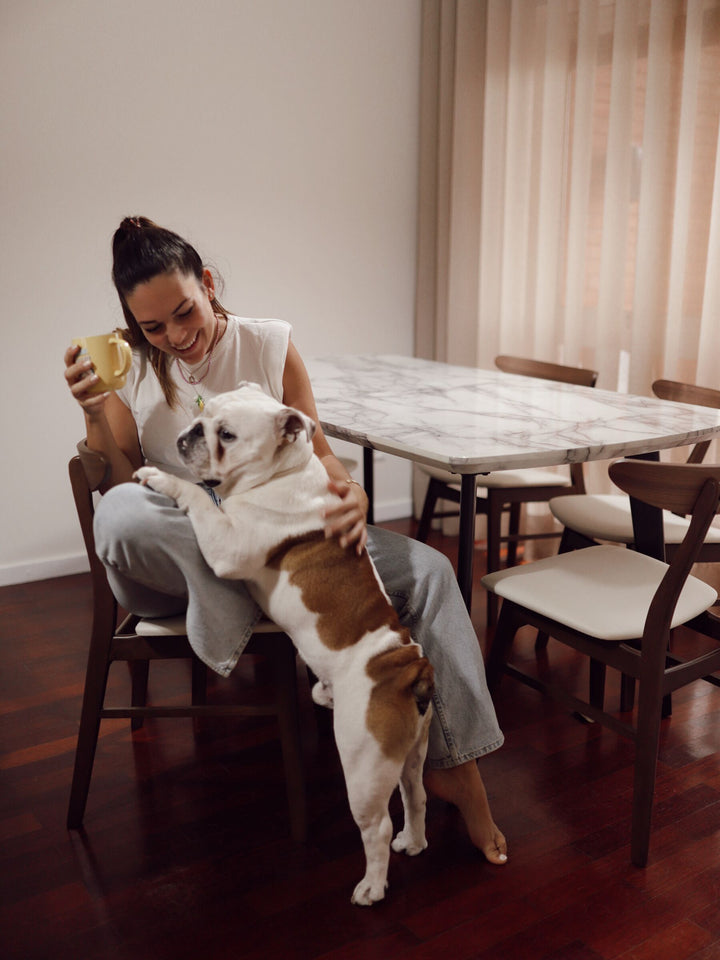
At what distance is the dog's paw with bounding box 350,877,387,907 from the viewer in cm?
158

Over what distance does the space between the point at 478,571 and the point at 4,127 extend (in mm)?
2312

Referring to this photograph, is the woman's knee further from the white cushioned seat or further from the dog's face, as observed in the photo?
the white cushioned seat

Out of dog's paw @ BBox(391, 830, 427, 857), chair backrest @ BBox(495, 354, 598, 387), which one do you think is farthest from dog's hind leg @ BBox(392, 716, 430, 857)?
chair backrest @ BBox(495, 354, 598, 387)

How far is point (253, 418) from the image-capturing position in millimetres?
1476

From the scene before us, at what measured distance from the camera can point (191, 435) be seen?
1486 mm

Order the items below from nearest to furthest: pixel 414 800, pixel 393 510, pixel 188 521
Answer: pixel 188 521 < pixel 414 800 < pixel 393 510

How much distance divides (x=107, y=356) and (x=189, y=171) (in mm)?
2044

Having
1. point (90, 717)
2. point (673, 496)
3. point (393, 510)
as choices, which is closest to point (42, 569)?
point (393, 510)

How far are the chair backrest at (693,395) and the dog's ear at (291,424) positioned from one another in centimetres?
137

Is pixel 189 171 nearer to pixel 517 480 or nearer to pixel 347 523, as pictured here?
pixel 517 480

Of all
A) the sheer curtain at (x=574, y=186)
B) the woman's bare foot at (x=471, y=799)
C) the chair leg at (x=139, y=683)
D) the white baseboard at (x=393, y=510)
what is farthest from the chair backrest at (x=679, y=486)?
the white baseboard at (x=393, y=510)

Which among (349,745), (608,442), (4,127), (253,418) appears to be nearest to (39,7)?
(4,127)

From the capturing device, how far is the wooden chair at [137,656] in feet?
5.45

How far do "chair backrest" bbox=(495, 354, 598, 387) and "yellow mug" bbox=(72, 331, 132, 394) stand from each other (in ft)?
5.14
